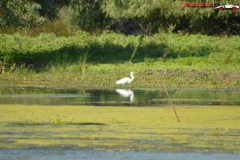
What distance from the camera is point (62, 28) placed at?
4275 cm

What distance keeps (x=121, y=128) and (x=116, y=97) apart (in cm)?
495

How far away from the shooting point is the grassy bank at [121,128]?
10.8 m

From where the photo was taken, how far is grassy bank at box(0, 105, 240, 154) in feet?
35.5

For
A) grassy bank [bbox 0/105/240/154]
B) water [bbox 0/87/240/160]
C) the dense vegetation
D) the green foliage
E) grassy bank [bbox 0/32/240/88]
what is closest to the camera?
grassy bank [bbox 0/105/240/154]

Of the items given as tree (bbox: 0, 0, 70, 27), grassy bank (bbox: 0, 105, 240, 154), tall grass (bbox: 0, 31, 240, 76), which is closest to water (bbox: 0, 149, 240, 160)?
grassy bank (bbox: 0, 105, 240, 154)

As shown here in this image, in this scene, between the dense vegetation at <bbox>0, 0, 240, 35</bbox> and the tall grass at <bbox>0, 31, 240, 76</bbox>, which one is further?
the tall grass at <bbox>0, 31, 240, 76</bbox>

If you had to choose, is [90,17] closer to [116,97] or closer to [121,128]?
[116,97]

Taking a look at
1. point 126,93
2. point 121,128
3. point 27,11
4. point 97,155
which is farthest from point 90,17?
point 97,155

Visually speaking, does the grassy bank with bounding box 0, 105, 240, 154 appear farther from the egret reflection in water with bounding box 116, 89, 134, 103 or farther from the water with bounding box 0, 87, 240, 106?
the egret reflection in water with bounding box 116, 89, 134, 103

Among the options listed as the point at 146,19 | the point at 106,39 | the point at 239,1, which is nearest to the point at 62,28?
the point at 146,19

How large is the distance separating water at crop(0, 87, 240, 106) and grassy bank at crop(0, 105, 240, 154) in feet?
3.16

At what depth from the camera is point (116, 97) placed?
1717 cm

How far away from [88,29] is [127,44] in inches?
524

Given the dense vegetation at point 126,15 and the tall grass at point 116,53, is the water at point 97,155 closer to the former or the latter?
the tall grass at point 116,53
